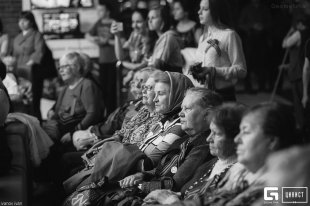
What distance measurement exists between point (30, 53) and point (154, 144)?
5447 millimetres

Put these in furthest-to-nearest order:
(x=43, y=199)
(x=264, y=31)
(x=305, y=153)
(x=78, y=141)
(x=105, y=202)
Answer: (x=264, y=31) < (x=78, y=141) < (x=43, y=199) < (x=105, y=202) < (x=305, y=153)

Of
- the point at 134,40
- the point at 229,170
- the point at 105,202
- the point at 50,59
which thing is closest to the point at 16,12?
the point at 50,59

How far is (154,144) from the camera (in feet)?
17.7

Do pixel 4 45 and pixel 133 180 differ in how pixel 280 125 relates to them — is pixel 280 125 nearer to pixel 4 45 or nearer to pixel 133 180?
pixel 133 180

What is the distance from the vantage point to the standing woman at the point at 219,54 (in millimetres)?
5867

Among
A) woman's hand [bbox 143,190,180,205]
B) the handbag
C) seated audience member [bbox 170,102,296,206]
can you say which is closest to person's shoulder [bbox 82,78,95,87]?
the handbag

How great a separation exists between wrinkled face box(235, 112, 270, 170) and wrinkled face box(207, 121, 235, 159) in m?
0.48

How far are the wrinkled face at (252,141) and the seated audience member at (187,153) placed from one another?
3.51 feet

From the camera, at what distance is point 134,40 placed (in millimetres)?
9180

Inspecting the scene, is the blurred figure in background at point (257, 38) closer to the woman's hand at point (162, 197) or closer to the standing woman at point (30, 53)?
the standing woman at point (30, 53)

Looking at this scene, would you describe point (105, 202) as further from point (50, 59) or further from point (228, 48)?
point (50, 59)

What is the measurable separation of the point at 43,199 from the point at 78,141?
2.25ft

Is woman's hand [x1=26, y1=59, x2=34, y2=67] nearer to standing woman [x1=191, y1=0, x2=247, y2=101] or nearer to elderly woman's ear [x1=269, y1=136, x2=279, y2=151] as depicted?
standing woman [x1=191, y1=0, x2=247, y2=101]

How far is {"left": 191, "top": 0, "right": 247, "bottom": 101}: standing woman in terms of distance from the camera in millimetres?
5867
